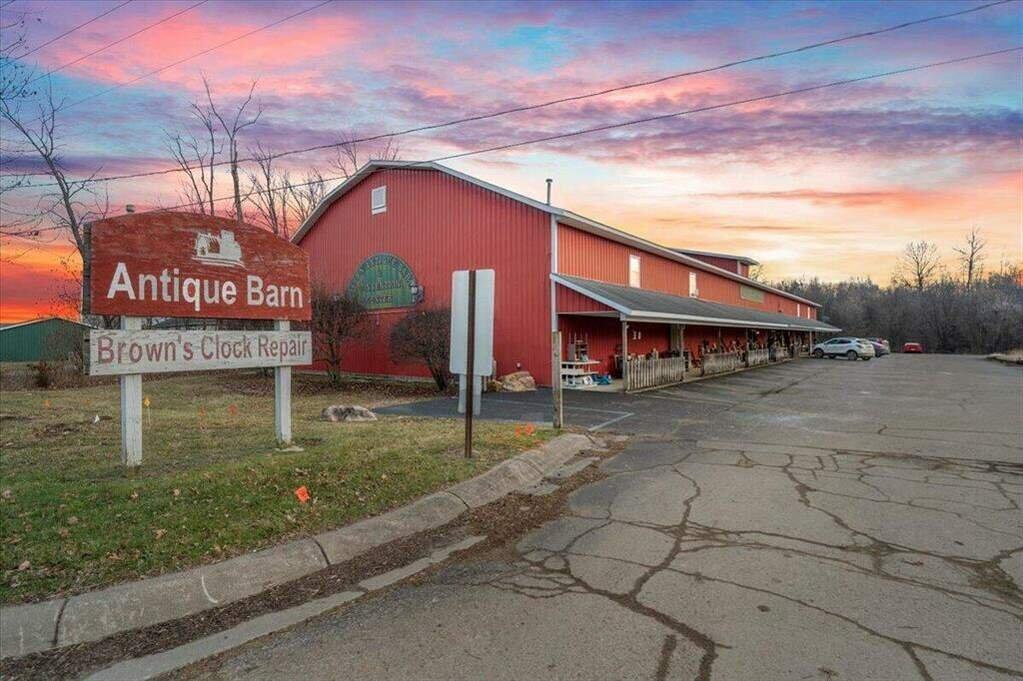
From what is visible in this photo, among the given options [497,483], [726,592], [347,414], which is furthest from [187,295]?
[726,592]

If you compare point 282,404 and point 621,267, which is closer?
point 282,404

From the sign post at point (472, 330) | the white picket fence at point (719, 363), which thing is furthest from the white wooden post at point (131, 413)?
the white picket fence at point (719, 363)

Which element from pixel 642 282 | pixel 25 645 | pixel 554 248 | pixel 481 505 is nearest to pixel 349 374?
pixel 554 248

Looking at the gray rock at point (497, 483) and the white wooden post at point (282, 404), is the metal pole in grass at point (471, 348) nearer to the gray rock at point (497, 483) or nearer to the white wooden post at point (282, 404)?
the gray rock at point (497, 483)

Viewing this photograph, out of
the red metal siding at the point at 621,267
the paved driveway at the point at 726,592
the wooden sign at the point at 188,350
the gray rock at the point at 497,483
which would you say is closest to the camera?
the paved driveway at the point at 726,592

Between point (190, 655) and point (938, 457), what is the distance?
996 centimetres

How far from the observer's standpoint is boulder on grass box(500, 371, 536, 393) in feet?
60.3

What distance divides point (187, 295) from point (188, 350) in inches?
23.8

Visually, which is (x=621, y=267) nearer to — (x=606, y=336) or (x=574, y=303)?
(x=606, y=336)

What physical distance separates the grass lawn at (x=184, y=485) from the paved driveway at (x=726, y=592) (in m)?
1.44

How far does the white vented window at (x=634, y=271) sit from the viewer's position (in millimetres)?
24953

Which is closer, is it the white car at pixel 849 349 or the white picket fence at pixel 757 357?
the white picket fence at pixel 757 357

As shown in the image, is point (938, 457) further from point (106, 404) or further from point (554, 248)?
point (106, 404)

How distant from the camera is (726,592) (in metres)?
4.16
